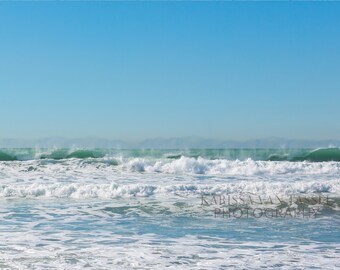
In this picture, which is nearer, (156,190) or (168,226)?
(168,226)

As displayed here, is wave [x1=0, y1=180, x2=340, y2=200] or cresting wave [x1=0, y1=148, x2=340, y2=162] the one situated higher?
cresting wave [x1=0, y1=148, x2=340, y2=162]

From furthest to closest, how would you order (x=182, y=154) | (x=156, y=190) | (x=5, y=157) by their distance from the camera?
(x=182, y=154) → (x=5, y=157) → (x=156, y=190)

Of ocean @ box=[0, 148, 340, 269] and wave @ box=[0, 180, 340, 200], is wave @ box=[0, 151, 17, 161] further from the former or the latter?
wave @ box=[0, 180, 340, 200]

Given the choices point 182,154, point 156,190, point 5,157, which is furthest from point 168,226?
point 5,157

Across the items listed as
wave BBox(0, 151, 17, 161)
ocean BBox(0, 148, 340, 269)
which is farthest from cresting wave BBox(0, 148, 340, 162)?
ocean BBox(0, 148, 340, 269)

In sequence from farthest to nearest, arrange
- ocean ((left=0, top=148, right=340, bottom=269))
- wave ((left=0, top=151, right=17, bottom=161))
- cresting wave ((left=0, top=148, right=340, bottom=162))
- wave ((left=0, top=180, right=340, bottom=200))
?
cresting wave ((left=0, top=148, right=340, bottom=162)) < wave ((left=0, top=151, right=17, bottom=161)) < wave ((left=0, top=180, right=340, bottom=200)) < ocean ((left=0, top=148, right=340, bottom=269))

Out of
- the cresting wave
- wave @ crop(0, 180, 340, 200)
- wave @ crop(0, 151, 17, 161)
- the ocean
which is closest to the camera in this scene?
the ocean

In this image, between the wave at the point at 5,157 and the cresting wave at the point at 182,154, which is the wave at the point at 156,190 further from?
the wave at the point at 5,157

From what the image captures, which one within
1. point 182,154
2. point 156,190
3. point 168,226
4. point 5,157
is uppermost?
point 5,157

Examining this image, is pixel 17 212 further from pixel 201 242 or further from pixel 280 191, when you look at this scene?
pixel 280 191

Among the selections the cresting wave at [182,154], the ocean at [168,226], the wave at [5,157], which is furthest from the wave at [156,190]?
the wave at [5,157]

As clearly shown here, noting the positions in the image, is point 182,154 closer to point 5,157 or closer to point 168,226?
point 5,157

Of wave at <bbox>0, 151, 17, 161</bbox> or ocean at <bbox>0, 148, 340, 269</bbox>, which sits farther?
wave at <bbox>0, 151, 17, 161</bbox>

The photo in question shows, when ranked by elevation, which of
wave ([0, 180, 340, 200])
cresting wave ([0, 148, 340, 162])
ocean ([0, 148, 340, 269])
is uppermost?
cresting wave ([0, 148, 340, 162])
